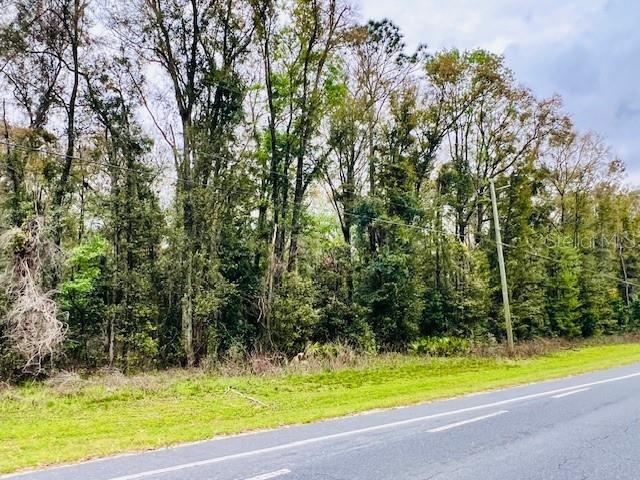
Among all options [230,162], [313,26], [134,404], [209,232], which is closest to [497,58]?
[313,26]

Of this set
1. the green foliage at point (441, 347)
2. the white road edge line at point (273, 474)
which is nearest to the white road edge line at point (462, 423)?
the white road edge line at point (273, 474)

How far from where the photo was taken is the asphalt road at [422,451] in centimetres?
510

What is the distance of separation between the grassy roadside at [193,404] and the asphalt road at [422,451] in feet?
2.97

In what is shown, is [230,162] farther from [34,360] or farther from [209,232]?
[34,360]

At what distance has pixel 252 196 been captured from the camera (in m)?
21.4

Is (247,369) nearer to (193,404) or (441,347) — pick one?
(193,404)

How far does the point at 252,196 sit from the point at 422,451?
661 inches

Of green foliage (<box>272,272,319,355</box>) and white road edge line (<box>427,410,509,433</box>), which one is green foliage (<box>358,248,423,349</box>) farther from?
white road edge line (<box>427,410,509,433</box>)

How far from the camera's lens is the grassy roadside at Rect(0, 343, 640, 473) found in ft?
23.8

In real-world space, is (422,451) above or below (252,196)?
below

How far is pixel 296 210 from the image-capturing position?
71.7 feet

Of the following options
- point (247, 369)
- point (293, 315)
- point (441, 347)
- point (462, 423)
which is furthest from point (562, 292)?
point (462, 423)

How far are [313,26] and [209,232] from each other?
1153 cm

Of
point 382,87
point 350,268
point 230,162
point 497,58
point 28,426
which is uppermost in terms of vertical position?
point 497,58
